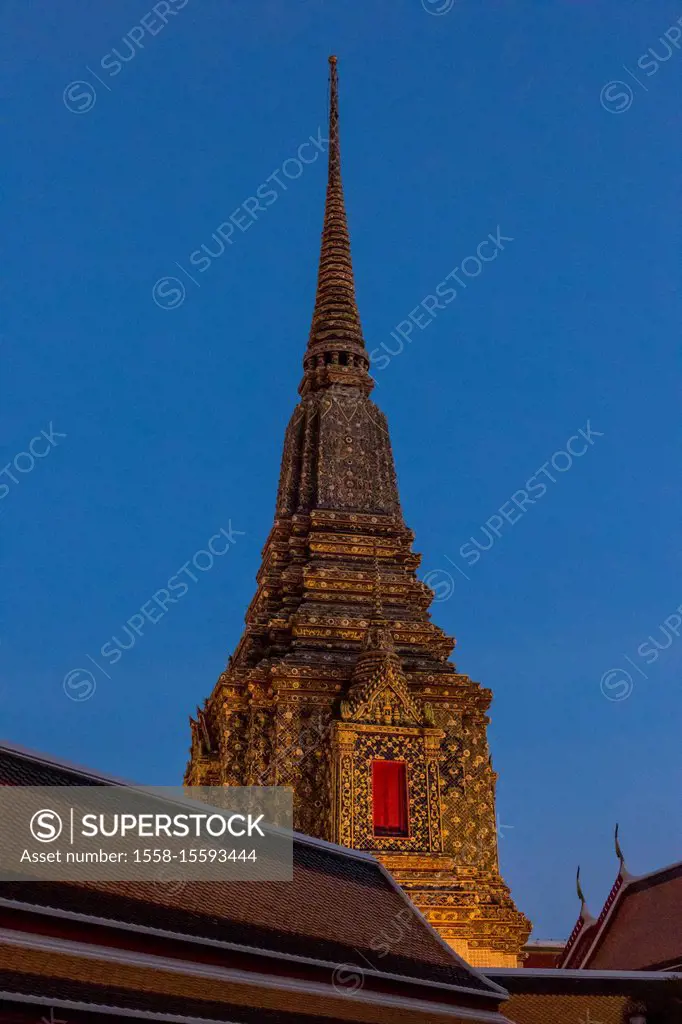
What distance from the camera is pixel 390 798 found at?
22.1m

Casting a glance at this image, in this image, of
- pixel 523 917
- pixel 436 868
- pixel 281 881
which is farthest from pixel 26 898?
pixel 523 917

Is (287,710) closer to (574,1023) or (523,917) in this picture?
(523,917)

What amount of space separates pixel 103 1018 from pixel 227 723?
14.1 meters

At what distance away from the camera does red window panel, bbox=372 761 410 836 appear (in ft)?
71.6

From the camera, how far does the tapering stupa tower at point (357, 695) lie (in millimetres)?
21703

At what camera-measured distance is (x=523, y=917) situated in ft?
→ 77.7

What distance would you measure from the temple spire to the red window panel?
1134 cm

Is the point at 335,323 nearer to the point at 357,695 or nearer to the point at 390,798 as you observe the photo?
the point at 357,695
